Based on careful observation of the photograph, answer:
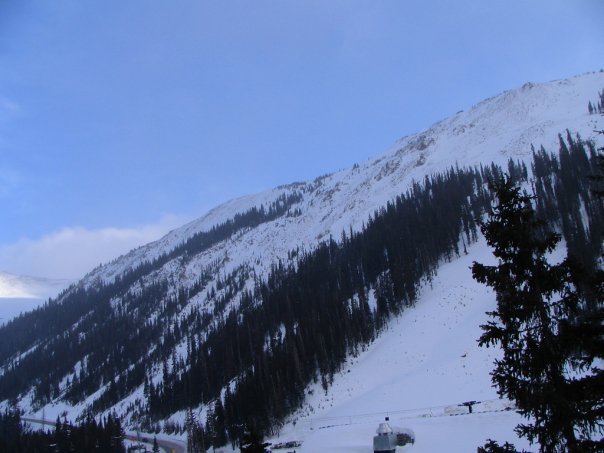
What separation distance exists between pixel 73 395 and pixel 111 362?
Answer: 19167 mm

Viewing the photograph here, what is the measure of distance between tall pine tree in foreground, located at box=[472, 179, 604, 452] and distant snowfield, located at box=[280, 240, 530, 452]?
1577cm

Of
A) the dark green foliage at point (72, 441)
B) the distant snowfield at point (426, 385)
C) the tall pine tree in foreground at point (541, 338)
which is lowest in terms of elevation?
the dark green foliage at point (72, 441)

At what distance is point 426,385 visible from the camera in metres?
50.5

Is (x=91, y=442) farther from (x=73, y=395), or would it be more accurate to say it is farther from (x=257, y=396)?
(x=73, y=395)

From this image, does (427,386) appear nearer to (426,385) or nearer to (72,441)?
(426,385)

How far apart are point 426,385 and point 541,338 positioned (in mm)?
42675

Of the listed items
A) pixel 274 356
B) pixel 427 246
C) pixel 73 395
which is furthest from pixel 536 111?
pixel 73 395

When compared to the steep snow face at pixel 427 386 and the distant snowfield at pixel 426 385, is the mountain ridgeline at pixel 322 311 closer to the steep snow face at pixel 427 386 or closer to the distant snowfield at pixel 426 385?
the steep snow face at pixel 427 386

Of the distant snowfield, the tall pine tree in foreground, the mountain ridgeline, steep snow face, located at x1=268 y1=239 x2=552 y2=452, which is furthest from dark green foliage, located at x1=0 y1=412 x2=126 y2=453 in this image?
the tall pine tree in foreground

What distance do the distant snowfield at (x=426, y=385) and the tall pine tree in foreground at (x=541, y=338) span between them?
15772 mm

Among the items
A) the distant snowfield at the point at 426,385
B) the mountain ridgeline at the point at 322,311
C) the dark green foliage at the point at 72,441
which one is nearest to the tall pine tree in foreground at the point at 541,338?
the distant snowfield at the point at 426,385

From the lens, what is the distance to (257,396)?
83500 millimetres

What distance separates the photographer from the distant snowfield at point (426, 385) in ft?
97.7

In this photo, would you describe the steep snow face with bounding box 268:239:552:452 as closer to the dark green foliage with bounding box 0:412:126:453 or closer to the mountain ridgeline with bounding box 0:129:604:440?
the mountain ridgeline with bounding box 0:129:604:440
